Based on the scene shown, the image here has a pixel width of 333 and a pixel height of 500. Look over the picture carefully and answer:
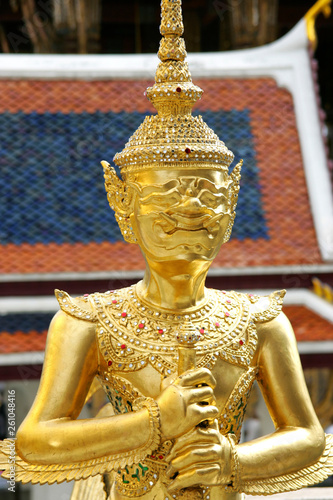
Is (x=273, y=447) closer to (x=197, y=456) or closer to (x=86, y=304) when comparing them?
(x=197, y=456)

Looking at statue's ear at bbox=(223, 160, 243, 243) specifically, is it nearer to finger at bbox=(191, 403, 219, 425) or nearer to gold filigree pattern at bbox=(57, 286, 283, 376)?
gold filigree pattern at bbox=(57, 286, 283, 376)

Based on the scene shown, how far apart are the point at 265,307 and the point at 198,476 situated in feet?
2.64

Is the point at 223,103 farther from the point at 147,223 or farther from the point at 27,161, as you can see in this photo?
the point at 147,223

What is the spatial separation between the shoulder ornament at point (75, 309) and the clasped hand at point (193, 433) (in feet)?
1.50

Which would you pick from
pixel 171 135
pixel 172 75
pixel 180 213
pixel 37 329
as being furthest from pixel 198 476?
pixel 37 329

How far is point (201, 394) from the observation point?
3295mm

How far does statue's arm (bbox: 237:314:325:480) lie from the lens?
11.4 feet

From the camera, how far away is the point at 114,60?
827 cm

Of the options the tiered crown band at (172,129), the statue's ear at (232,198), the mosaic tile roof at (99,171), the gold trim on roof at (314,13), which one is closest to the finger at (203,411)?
the statue's ear at (232,198)

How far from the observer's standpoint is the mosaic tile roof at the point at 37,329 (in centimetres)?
675

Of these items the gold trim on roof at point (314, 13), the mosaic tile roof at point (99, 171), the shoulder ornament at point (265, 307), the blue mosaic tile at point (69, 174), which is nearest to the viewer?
the shoulder ornament at point (265, 307)

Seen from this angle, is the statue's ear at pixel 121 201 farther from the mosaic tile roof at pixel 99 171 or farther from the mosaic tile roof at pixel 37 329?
the mosaic tile roof at pixel 99 171

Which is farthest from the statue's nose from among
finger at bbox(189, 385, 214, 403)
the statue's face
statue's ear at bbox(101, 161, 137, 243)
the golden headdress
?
finger at bbox(189, 385, 214, 403)

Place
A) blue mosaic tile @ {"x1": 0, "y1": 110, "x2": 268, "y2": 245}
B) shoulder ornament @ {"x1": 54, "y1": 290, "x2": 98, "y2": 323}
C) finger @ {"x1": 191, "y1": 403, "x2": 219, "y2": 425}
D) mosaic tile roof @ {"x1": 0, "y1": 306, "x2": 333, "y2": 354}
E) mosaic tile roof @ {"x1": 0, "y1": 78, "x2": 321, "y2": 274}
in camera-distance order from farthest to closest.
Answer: blue mosaic tile @ {"x1": 0, "y1": 110, "x2": 268, "y2": 245}
mosaic tile roof @ {"x1": 0, "y1": 78, "x2": 321, "y2": 274}
mosaic tile roof @ {"x1": 0, "y1": 306, "x2": 333, "y2": 354}
shoulder ornament @ {"x1": 54, "y1": 290, "x2": 98, "y2": 323}
finger @ {"x1": 191, "y1": 403, "x2": 219, "y2": 425}
